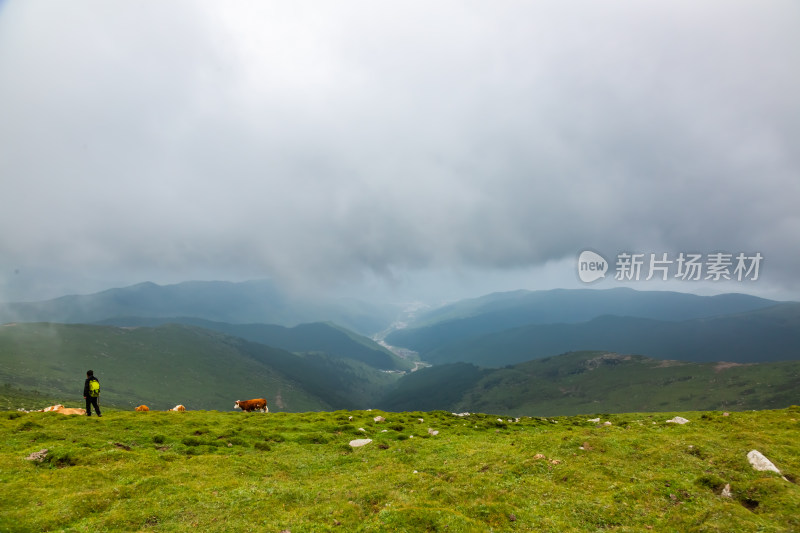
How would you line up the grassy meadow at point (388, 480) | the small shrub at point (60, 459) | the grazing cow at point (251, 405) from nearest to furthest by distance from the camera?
the grassy meadow at point (388, 480) < the small shrub at point (60, 459) < the grazing cow at point (251, 405)

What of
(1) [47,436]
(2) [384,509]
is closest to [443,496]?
(2) [384,509]

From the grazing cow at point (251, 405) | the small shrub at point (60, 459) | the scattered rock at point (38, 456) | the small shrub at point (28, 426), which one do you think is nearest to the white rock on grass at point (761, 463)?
the small shrub at point (60, 459)

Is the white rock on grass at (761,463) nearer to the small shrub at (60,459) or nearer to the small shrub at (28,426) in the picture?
the small shrub at (60,459)

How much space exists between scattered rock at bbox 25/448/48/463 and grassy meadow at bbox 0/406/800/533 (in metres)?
0.32

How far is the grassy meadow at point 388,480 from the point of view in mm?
15836

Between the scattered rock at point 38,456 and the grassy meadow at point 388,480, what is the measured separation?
0.32 meters

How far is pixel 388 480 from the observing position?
22.2m

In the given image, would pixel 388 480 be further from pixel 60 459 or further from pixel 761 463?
pixel 60 459

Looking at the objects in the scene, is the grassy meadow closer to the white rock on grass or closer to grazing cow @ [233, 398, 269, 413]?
the white rock on grass

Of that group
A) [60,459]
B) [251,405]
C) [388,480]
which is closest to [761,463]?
[388,480]

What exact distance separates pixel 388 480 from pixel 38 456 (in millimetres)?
23632

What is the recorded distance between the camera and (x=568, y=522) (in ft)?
52.6

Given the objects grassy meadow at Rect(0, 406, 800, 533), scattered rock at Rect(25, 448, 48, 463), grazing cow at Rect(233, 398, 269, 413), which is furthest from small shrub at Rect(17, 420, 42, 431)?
grazing cow at Rect(233, 398, 269, 413)

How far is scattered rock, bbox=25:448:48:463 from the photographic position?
2263 centimetres
